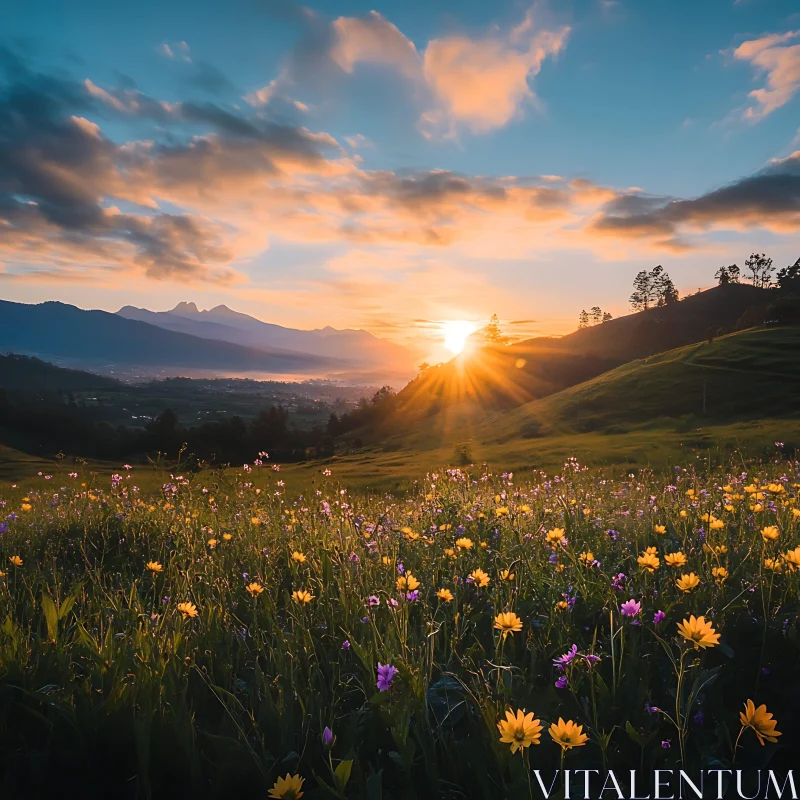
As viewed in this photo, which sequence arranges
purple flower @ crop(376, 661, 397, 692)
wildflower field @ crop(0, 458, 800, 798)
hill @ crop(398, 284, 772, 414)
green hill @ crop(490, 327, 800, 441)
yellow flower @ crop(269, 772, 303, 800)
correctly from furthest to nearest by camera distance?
hill @ crop(398, 284, 772, 414)
green hill @ crop(490, 327, 800, 441)
purple flower @ crop(376, 661, 397, 692)
wildflower field @ crop(0, 458, 800, 798)
yellow flower @ crop(269, 772, 303, 800)

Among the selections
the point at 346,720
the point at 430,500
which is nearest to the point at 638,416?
the point at 430,500

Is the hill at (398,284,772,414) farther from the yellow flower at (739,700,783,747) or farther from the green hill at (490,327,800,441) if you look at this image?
the yellow flower at (739,700,783,747)

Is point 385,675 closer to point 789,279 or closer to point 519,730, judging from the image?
point 519,730

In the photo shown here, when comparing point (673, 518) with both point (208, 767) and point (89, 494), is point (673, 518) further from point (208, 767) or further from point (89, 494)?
point (89, 494)

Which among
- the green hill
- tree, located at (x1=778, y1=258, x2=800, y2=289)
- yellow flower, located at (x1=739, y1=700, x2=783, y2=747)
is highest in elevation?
tree, located at (x1=778, y1=258, x2=800, y2=289)

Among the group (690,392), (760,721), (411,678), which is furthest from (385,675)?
(690,392)

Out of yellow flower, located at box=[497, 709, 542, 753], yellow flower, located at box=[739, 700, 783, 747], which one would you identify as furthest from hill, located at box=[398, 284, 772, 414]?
yellow flower, located at box=[497, 709, 542, 753]

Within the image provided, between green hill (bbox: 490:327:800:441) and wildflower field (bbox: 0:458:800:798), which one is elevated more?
green hill (bbox: 490:327:800:441)

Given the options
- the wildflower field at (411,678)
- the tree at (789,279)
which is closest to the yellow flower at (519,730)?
the wildflower field at (411,678)

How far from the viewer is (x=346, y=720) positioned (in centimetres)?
270

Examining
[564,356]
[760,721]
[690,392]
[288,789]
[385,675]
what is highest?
[564,356]

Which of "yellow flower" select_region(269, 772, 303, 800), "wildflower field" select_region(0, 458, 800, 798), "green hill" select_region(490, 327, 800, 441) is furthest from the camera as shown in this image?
"green hill" select_region(490, 327, 800, 441)

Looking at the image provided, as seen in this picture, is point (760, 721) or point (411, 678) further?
point (411, 678)

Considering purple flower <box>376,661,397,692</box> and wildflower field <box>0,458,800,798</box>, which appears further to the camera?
purple flower <box>376,661,397,692</box>
